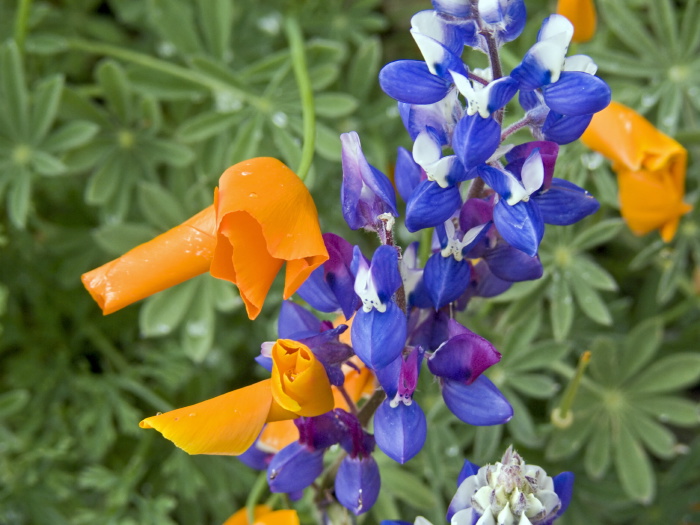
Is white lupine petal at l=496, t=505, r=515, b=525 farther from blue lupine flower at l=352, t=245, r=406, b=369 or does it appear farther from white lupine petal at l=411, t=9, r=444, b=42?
white lupine petal at l=411, t=9, r=444, b=42

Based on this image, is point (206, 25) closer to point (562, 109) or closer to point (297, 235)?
point (297, 235)

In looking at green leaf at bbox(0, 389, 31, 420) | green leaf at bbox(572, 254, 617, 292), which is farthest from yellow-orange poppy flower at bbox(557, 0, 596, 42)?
green leaf at bbox(0, 389, 31, 420)

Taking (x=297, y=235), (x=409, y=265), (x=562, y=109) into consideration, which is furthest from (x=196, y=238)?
(x=562, y=109)

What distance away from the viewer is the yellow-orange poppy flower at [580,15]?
1.34m

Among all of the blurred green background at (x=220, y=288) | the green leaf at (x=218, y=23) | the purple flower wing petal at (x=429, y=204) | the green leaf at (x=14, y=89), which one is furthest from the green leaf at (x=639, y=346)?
the green leaf at (x=14, y=89)

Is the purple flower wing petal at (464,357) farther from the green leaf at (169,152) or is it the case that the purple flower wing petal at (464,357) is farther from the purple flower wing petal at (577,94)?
the green leaf at (169,152)

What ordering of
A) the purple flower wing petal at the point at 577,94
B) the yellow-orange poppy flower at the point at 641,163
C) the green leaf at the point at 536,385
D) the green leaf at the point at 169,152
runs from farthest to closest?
the green leaf at the point at 169,152, the green leaf at the point at 536,385, the yellow-orange poppy flower at the point at 641,163, the purple flower wing petal at the point at 577,94

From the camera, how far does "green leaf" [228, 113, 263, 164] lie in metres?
1.55

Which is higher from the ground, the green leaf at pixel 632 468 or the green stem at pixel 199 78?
the green stem at pixel 199 78

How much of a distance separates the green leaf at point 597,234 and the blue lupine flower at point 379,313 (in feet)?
2.56

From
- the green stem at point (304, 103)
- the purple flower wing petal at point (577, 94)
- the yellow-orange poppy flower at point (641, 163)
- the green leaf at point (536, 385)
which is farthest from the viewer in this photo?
the green leaf at point (536, 385)

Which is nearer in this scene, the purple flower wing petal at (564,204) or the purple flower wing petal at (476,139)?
the purple flower wing petal at (476,139)

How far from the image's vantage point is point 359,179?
2.87 ft

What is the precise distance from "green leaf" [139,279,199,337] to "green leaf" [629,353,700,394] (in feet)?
3.06
